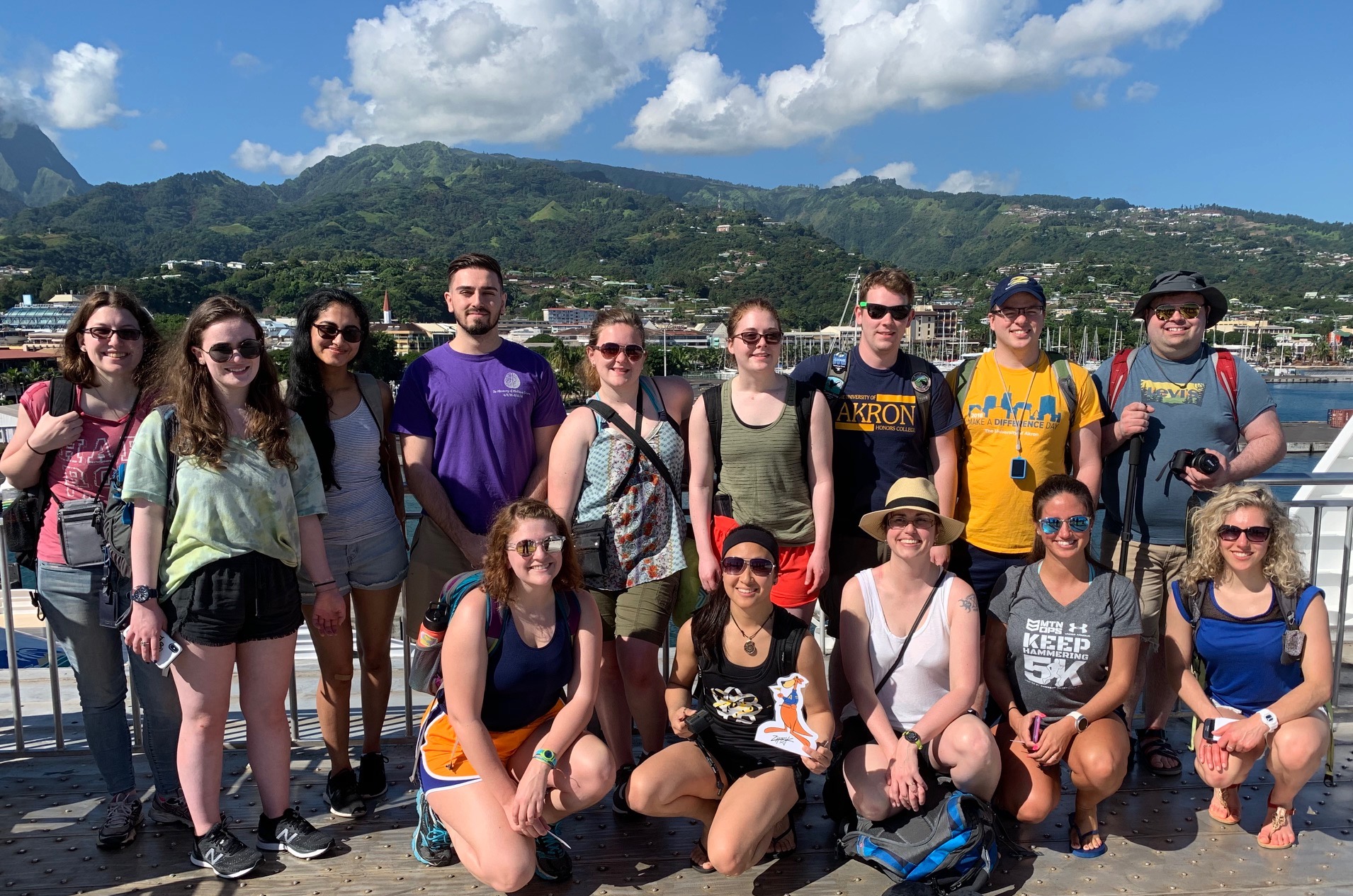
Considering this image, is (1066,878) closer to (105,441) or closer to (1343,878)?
(1343,878)

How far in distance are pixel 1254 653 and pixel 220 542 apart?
350 cm

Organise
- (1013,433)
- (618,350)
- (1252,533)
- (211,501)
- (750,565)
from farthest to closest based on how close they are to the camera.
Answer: (1013,433)
(618,350)
(1252,533)
(750,565)
(211,501)

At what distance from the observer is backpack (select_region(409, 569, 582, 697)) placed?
2.70 meters

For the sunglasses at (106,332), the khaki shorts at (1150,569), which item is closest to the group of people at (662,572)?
the sunglasses at (106,332)

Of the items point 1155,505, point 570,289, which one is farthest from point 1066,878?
point 570,289

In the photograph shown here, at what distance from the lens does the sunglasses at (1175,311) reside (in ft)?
11.3

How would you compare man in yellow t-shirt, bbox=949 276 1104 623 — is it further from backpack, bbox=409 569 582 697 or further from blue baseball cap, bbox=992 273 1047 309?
backpack, bbox=409 569 582 697

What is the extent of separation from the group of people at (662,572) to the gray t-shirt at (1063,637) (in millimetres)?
10

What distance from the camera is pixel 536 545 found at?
8.68 ft

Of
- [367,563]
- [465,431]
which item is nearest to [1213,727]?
[465,431]

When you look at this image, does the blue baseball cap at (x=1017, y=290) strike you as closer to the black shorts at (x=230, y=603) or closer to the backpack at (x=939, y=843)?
the backpack at (x=939, y=843)

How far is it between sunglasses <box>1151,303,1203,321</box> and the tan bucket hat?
137 cm

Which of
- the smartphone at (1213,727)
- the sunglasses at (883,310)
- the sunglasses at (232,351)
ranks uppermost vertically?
the sunglasses at (883,310)

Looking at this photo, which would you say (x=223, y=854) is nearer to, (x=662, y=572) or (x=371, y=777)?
(x=371, y=777)
